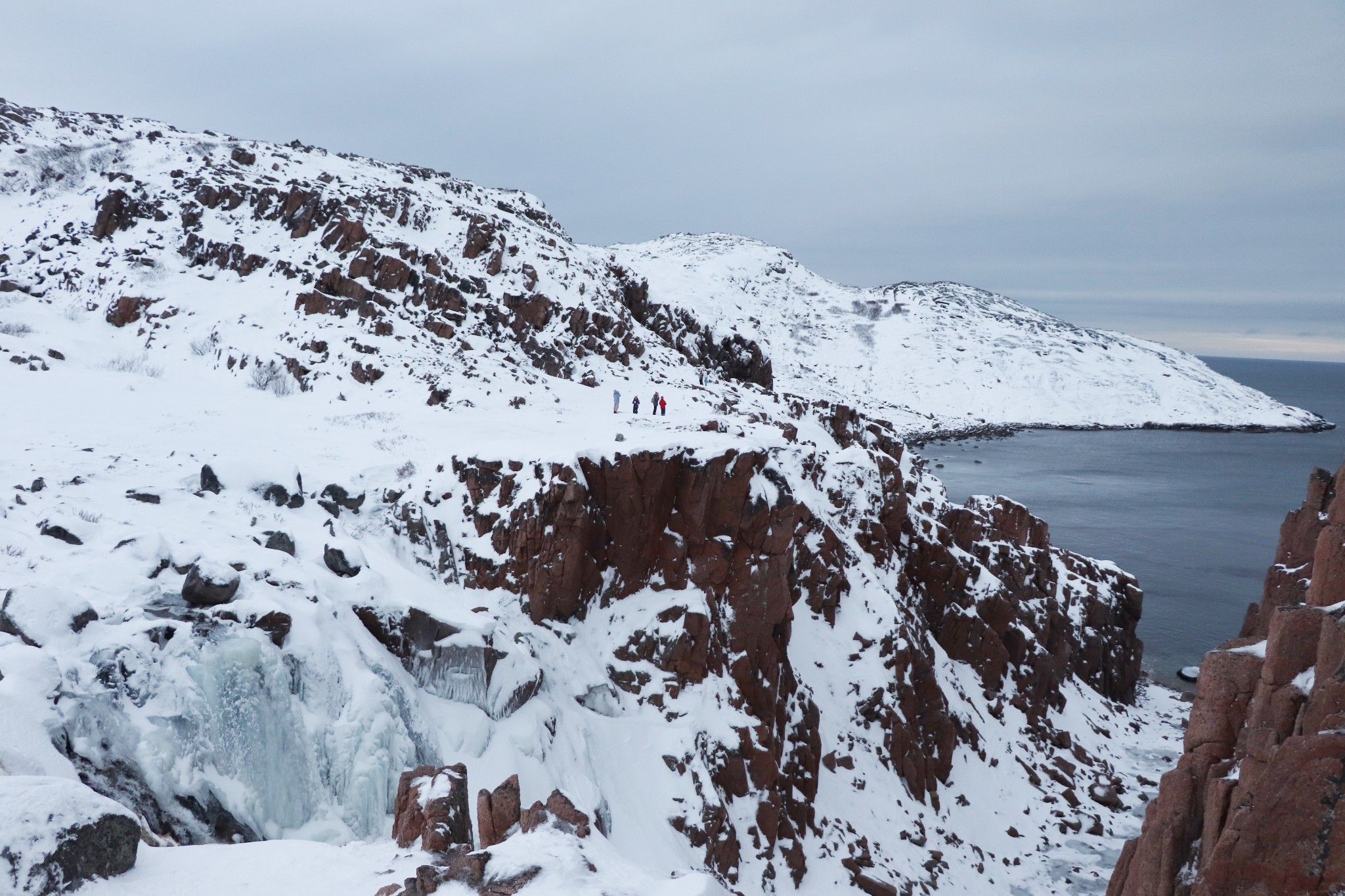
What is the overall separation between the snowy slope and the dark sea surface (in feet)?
49.5

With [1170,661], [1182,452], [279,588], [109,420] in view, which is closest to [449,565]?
[279,588]

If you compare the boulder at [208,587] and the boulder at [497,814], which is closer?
the boulder at [497,814]

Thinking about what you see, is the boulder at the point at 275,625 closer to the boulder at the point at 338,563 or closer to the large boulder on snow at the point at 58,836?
A: the boulder at the point at 338,563

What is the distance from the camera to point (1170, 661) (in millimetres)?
43281

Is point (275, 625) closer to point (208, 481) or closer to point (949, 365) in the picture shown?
point (208, 481)

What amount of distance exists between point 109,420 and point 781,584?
2459 centimetres

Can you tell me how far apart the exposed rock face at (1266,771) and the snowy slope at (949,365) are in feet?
367

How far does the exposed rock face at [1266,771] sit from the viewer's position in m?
9.05

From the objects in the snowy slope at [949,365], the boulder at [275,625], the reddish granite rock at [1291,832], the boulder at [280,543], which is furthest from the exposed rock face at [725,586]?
the snowy slope at [949,365]

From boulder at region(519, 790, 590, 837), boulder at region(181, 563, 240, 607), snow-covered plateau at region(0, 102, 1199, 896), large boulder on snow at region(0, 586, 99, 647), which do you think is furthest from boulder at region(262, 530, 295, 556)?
boulder at region(519, 790, 590, 837)

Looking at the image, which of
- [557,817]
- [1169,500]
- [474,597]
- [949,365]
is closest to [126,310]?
[474,597]

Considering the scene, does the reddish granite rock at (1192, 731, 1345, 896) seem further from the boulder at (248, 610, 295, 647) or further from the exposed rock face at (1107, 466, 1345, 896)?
the boulder at (248, 610, 295, 647)

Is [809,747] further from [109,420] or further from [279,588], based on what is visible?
[109,420]

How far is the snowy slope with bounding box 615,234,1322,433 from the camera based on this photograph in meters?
148
